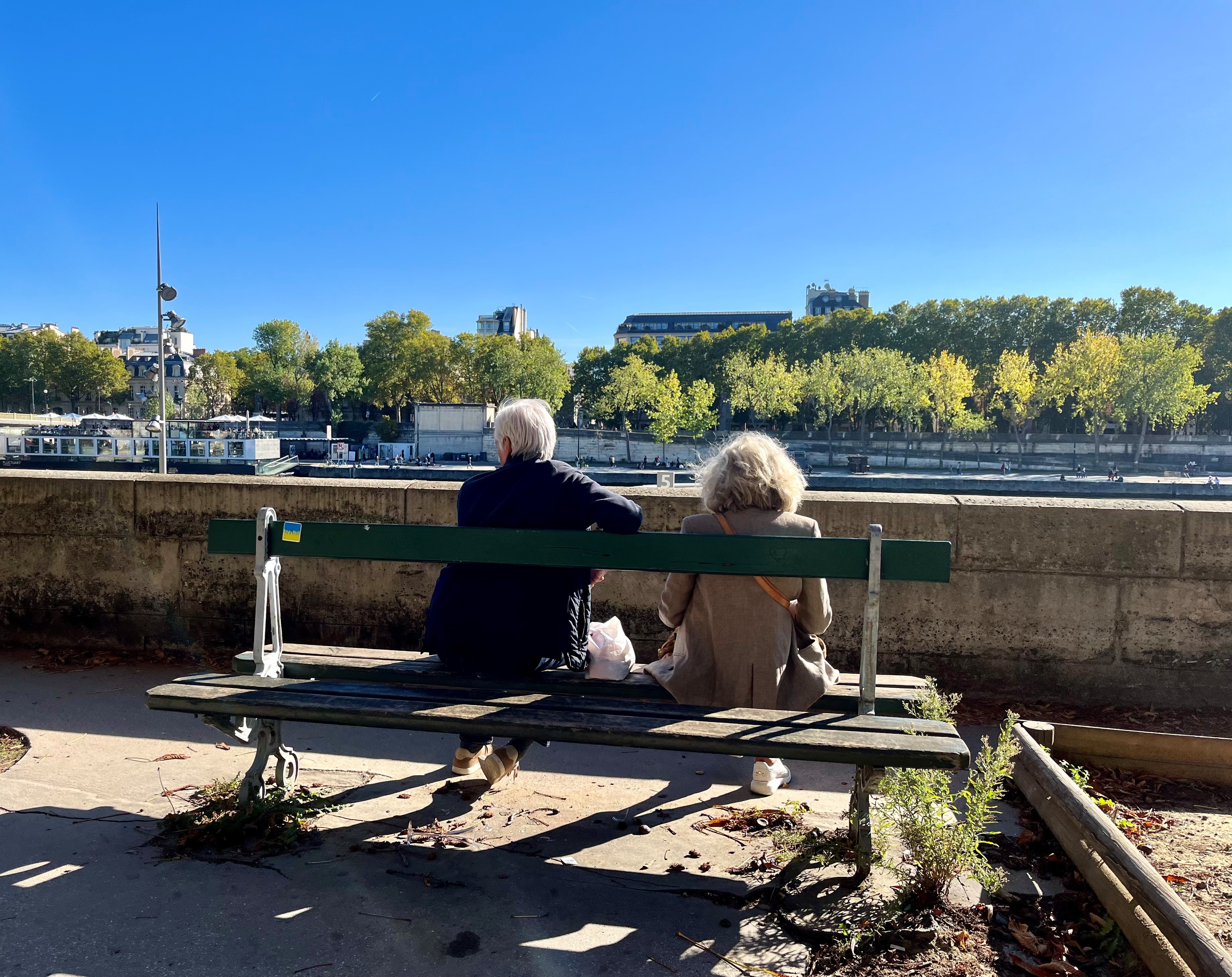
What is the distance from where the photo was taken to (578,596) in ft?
10.6

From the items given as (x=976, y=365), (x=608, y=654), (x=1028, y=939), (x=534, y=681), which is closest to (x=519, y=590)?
(x=534, y=681)

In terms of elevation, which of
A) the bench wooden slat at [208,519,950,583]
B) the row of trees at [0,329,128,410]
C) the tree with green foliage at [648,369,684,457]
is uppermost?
the row of trees at [0,329,128,410]

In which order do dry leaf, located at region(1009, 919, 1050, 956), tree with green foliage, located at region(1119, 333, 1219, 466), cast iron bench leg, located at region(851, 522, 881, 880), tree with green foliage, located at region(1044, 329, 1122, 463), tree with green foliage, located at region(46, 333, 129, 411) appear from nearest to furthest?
dry leaf, located at region(1009, 919, 1050, 956) → cast iron bench leg, located at region(851, 522, 881, 880) → tree with green foliage, located at region(1119, 333, 1219, 466) → tree with green foliage, located at region(1044, 329, 1122, 463) → tree with green foliage, located at region(46, 333, 129, 411)

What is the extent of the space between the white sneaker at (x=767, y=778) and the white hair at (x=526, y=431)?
57.2 inches

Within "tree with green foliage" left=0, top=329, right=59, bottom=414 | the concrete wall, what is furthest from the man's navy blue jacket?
"tree with green foliage" left=0, top=329, right=59, bottom=414

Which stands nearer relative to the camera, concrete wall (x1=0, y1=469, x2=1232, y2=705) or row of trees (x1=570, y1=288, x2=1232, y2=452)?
concrete wall (x1=0, y1=469, x2=1232, y2=705)

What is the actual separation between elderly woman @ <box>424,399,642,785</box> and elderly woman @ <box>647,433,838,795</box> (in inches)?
12.2

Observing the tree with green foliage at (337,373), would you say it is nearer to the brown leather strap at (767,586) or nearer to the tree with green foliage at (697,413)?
the tree with green foliage at (697,413)

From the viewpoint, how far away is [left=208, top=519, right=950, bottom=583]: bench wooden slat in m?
2.56

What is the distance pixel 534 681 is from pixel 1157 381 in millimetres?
65345

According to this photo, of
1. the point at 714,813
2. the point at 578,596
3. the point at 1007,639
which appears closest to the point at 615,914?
the point at 714,813

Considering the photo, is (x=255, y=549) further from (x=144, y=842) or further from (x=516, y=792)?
(x=516, y=792)

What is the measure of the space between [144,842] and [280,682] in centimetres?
64

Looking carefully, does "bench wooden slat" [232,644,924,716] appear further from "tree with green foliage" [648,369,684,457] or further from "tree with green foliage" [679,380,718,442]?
"tree with green foliage" [648,369,684,457]
